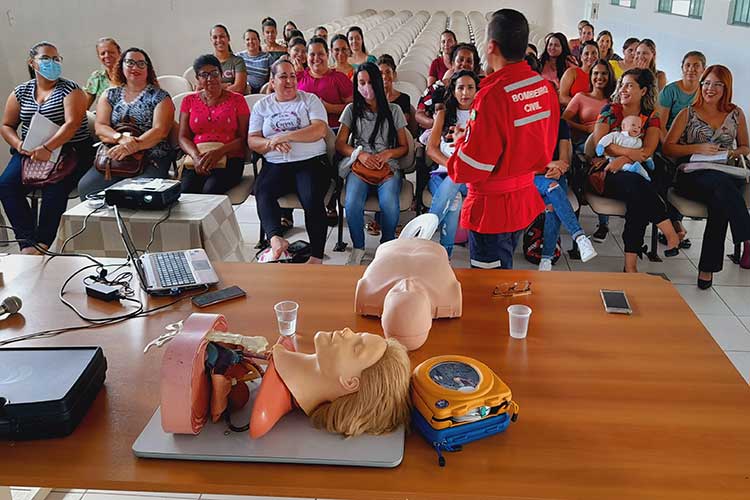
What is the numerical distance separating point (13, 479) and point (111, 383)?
11.4 inches

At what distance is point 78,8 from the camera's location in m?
5.75

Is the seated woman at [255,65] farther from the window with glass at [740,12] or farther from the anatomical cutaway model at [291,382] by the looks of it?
the anatomical cutaway model at [291,382]

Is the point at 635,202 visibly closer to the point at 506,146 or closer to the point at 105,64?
the point at 506,146

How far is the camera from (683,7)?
681cm

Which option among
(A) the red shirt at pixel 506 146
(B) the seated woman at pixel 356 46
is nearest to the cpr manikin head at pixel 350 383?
(A) the red shirt at pixel 506 146

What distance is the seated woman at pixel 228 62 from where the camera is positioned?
5469mm

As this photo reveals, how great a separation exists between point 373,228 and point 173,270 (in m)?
2.42

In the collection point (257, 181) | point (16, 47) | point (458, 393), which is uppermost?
point (16, 47)

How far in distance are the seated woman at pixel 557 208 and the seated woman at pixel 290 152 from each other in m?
1.20

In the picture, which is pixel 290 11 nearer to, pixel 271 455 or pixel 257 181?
pixel 257 181

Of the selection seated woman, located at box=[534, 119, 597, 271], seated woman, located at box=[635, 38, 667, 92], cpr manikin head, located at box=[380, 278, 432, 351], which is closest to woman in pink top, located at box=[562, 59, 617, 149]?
seated woman, located at box=[534, 119, 597, 271]

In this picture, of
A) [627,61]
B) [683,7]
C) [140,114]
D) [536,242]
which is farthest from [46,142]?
[683,7]

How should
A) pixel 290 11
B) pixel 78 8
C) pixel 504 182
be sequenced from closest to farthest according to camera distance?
pixel 504 182 < pixel 78 8 < pixel 290 11

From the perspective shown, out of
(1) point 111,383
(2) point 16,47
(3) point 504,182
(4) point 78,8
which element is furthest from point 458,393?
(4) point 78,8
